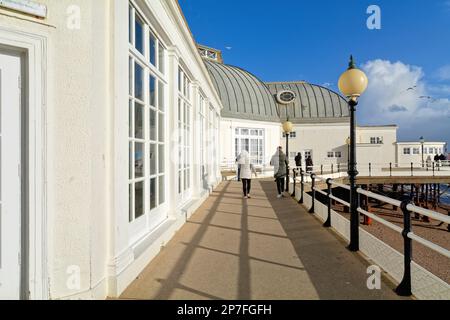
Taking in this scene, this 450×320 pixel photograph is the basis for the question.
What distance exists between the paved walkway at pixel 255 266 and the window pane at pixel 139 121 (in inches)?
66.0

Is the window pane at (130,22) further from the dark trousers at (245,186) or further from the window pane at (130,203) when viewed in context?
the dark trousers at (245,186)

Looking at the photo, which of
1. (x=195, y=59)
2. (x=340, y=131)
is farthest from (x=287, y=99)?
(x=195, y=59)

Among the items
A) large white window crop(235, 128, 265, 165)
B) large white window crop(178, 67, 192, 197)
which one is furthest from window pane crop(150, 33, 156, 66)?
large white window crop(235, 128, 265, 165)

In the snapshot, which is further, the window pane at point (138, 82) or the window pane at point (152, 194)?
the window pane at point (152, 194)

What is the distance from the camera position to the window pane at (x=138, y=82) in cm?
361

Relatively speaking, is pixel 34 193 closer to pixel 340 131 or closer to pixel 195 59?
pixel 195 59

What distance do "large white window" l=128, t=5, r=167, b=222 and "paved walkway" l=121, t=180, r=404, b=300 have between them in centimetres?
84

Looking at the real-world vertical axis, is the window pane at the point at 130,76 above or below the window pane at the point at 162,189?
above

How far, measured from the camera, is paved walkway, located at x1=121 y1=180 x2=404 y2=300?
2.90m

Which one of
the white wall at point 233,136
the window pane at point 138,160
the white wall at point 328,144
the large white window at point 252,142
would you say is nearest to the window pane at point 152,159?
the window pane at point 138,160

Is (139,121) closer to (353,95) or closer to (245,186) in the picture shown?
(353,95)

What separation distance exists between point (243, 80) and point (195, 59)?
18415mm

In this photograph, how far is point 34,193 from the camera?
240 centimetres

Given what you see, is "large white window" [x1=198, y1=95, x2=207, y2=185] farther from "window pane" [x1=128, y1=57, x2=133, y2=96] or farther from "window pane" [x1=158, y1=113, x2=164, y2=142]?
"window pane" [x1=128, y1=57, x2=133, y2=96]
